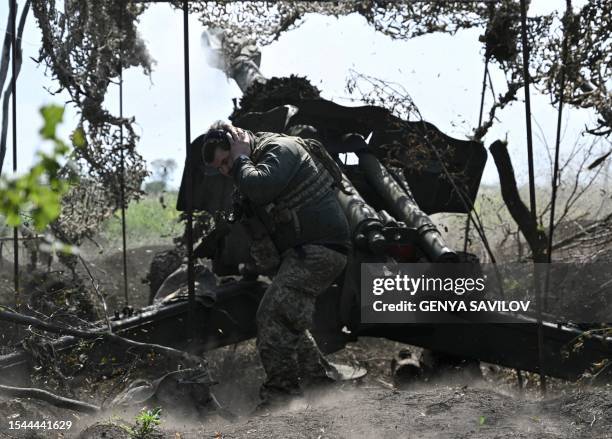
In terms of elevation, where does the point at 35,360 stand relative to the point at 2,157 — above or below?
below

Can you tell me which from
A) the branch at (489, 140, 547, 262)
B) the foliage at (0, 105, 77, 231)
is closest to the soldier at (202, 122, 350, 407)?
the branch at (489, 140, 547, 262)

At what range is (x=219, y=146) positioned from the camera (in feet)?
18.7

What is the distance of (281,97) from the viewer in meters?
7.45

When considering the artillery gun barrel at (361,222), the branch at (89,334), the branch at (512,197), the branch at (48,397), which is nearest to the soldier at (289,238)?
the artillery gun barrel at (361,222)

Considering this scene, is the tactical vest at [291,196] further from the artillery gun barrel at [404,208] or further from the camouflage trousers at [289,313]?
the artillery gun barrel at [404,208]

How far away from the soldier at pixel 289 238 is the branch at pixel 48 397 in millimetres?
1251

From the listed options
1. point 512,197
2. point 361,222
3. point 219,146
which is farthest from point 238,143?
point 512,197

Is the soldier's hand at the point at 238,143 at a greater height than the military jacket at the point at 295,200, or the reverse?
the soldier's hand at the point at 238,143

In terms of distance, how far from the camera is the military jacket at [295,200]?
570 cm

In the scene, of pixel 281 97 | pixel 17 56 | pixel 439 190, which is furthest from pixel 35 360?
pixel 439 190

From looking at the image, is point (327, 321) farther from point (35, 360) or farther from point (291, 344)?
point (35, 360)

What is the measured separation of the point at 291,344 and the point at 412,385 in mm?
1506

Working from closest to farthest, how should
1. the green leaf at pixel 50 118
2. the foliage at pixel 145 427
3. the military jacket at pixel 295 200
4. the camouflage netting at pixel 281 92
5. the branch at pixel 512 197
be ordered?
the green leaf at pixel 50 118, the foliage at pixel 145 427, the military jacket at pixel 295 200, the branch at pixel 512 197, the camouflage netting at pixel 281 92

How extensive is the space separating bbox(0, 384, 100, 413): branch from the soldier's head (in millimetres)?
1656
